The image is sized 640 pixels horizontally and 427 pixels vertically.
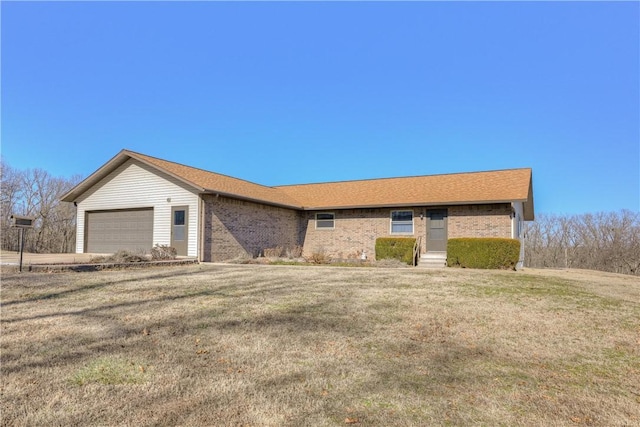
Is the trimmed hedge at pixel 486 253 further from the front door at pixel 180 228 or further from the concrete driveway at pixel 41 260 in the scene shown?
the concrete driveway at pixel 41 260

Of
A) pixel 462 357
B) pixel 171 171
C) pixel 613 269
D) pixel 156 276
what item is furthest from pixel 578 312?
pixel 613 269

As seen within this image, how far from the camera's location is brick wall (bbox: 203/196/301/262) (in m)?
15.1

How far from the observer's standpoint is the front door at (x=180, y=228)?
50.1ft

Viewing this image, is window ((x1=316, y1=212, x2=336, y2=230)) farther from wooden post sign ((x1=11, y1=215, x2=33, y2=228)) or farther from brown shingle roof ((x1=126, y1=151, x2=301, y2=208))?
wooden post sign ((x1=11, y1=215, x2=33, y2=228))

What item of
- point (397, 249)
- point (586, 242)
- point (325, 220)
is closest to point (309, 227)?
point (325, 220)

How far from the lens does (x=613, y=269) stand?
25703 mm

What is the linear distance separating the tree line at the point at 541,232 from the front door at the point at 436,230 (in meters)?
18.0

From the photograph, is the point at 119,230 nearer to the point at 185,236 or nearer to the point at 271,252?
the point at 185,236

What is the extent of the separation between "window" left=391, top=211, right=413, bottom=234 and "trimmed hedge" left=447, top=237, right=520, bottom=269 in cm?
361

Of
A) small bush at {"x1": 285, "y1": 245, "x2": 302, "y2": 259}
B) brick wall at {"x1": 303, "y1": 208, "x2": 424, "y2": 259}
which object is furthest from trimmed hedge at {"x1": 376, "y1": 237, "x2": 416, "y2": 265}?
small bush at {"x1": 285, "y1": 245, "x2": 302, "y2": 259}

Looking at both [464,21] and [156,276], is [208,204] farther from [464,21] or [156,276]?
[464,21]

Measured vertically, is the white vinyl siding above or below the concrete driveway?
above

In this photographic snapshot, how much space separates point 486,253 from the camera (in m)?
13.7

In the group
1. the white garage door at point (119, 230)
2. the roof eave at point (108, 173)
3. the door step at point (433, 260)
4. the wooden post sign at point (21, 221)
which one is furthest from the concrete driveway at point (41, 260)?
the door step at point (433, 260)
